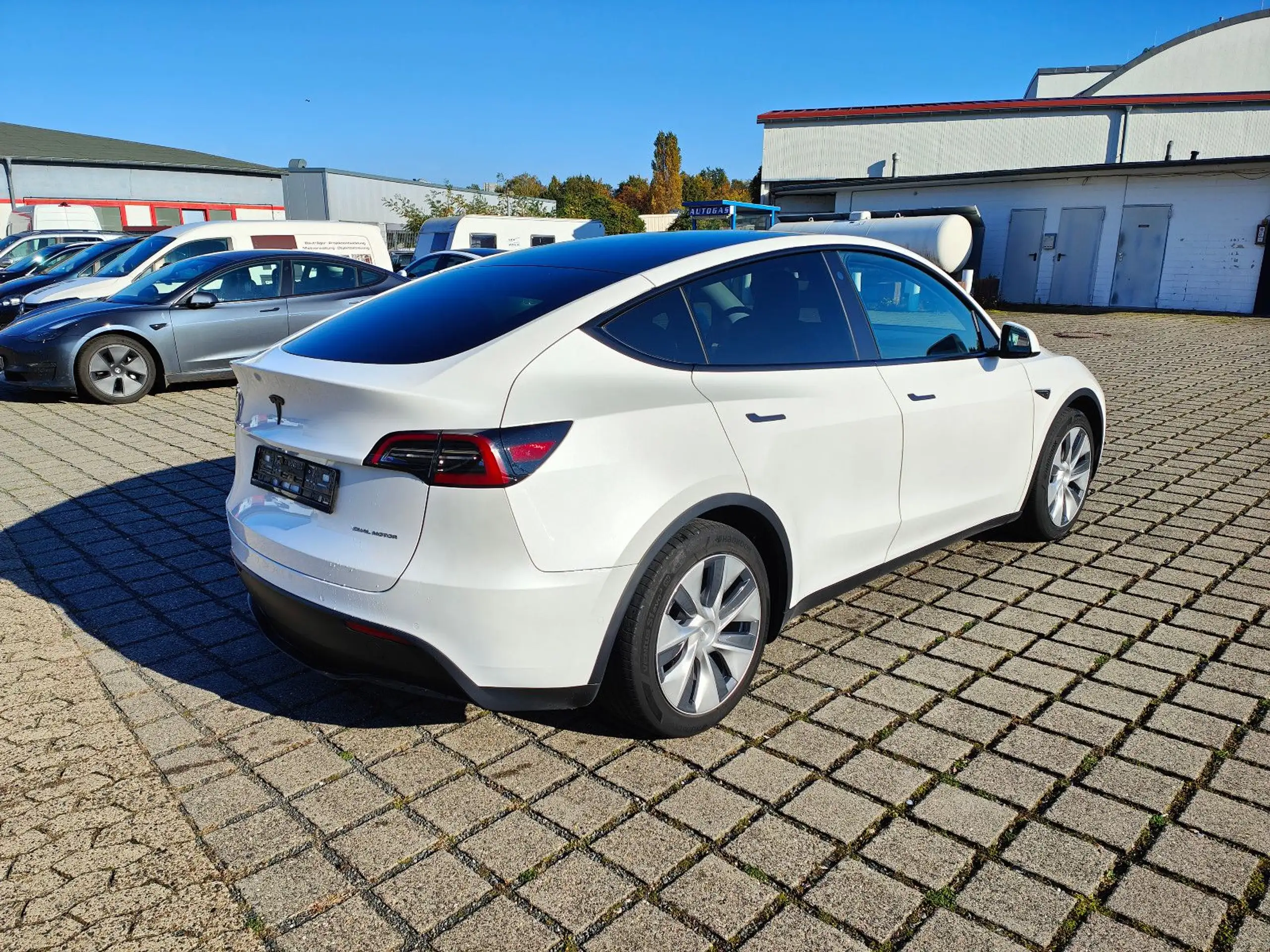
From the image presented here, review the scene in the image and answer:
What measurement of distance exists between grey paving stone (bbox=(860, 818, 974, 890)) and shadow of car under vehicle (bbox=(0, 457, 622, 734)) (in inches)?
40.4

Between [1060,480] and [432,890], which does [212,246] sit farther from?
[432,890]

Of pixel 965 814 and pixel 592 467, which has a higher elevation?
pixel 592 467

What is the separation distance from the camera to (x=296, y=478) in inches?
121

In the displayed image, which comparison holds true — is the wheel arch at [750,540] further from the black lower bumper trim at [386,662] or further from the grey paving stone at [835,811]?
the grey paving stone at [835,811]

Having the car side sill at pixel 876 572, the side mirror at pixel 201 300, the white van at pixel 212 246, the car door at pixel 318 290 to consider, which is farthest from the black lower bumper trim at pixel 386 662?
the white van at pixel 212 246

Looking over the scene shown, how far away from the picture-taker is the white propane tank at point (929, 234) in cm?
1970

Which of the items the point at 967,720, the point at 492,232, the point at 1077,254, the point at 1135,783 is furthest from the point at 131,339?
the point at 1077,254

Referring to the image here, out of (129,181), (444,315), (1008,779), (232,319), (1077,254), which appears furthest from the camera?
(129,181)

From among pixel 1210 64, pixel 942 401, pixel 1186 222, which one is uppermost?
pixel 1210 64

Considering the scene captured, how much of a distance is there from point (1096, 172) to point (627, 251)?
24.1 m

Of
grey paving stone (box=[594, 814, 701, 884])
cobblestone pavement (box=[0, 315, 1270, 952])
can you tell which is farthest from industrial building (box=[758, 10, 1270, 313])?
grey paving stone (box=[594, 814, 701, 884])

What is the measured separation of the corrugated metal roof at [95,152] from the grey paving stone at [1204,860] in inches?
1931

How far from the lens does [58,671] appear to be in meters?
3.80

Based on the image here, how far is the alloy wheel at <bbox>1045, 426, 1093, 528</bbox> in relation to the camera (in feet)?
16.7
